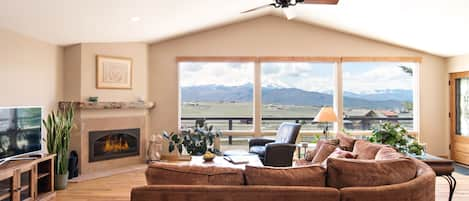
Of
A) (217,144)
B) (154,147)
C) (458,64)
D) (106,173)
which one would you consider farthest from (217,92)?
(458,64)

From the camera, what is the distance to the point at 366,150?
12.7ft

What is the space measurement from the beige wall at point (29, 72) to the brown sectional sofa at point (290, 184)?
323 cm

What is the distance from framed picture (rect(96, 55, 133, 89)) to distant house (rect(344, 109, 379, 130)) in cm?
445

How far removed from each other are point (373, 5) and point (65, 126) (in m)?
Answer: 4.84

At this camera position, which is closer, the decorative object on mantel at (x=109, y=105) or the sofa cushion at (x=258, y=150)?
the sofa cushion at (x=258, y=150)

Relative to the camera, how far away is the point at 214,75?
757 centimetres

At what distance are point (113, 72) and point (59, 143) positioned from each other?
73.8 inches

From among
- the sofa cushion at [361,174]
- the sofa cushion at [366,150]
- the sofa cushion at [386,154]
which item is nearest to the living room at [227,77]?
the sofa cushion at [366,150]

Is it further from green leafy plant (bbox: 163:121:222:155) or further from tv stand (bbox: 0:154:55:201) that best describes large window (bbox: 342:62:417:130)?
tv stand (bbox: 0:154:55:201)

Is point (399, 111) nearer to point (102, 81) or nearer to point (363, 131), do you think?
point (363, 131)

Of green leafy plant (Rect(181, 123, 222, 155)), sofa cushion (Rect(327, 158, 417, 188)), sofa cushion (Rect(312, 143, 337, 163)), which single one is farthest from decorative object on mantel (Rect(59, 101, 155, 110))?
sofa cushion (Rect(327, 158, 417, 188))

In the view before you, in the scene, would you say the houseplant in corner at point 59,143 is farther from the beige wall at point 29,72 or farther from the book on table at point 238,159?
the book on table at point 238,159

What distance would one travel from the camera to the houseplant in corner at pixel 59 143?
5.04 m

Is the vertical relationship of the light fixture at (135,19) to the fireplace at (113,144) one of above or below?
above
